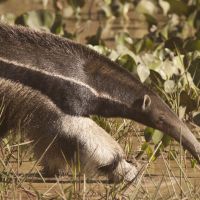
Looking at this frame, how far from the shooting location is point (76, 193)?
6953mm

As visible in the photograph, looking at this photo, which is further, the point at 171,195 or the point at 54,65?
the point at 54,65

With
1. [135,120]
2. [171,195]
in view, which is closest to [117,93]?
[135,120]

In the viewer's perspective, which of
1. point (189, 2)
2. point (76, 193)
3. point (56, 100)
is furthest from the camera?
point (189, 2)

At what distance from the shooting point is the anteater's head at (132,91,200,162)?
27.6 feet

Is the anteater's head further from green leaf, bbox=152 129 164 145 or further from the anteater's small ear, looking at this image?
green leaf, bbox=152 129 164 145

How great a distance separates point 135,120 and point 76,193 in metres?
1.72

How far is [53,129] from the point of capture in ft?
26.5

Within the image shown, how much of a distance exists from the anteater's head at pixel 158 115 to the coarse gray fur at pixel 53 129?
39 cm

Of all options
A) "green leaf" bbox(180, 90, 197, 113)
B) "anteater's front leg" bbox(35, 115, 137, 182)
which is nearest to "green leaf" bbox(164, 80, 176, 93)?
"green leaf" bbox(180, 90, 197, 113)

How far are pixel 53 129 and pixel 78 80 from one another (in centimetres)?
43

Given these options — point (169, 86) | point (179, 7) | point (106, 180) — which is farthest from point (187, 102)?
point (179, 7)

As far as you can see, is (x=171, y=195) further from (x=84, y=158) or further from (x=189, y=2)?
(x=189, y=2)

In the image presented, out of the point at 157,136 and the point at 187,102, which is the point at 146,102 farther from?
the point at 187,102

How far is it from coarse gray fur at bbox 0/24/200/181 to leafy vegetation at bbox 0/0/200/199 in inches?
11.9
